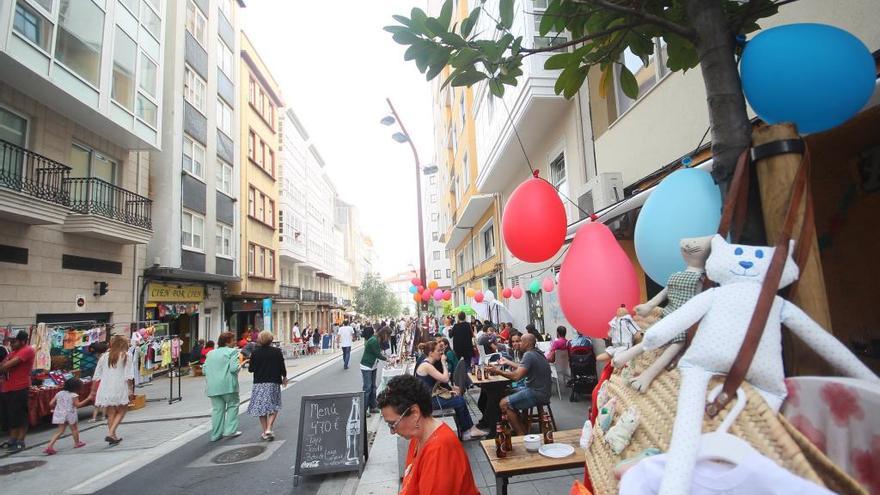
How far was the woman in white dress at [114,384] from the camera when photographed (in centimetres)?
778

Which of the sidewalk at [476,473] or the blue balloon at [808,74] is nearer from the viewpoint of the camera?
the blue balloon at [808,74]

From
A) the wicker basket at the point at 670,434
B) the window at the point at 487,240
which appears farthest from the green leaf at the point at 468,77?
the window at the point at 487,240

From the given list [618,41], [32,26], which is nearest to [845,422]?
[618,41]

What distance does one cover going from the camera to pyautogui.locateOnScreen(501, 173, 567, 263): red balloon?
139 inches

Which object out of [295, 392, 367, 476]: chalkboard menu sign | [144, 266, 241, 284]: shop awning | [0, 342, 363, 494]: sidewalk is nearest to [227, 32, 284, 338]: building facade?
[144, 266, 241, 284]: shop awning

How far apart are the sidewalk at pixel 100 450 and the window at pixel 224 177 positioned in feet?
40.1

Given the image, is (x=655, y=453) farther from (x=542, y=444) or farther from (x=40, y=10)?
(x=40, y=10)

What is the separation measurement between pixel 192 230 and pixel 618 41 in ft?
64.3

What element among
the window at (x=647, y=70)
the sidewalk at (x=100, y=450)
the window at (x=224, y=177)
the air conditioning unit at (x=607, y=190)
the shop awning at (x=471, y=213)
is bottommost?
the sidewalk at (x=100, y=450)

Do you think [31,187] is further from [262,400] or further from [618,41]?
[618,41]

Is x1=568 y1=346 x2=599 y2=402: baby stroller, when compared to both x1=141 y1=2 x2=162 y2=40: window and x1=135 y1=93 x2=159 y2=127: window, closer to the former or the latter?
x1=135 y1=93 x2=159 y2=127: window

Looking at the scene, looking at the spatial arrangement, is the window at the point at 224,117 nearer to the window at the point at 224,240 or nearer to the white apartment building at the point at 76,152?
the window at the point at 224,240

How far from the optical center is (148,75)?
1469 centimetres

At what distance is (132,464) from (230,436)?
1561mm
